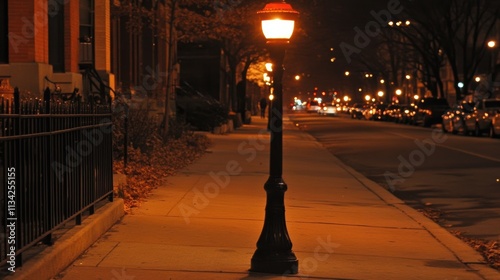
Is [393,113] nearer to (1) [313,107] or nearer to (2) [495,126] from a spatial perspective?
(2) [495,126]

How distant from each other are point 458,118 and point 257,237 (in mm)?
33613

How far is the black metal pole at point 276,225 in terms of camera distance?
8070mm

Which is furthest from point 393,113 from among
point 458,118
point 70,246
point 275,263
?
point 70,246

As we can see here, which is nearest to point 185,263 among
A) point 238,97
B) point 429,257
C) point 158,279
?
point 158,279

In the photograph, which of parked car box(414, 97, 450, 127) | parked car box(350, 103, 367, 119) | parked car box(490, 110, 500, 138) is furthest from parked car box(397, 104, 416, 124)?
parked car box(490, 110, 500, 138)

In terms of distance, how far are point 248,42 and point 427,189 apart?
1200 inches

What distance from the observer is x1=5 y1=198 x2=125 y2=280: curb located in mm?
6690

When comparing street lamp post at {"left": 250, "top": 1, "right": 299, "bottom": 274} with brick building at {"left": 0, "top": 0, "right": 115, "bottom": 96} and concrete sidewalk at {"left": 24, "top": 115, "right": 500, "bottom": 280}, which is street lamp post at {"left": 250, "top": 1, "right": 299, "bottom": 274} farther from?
brick building at {"left": 0, "top": 0, "right": 115, "bottom": 96}

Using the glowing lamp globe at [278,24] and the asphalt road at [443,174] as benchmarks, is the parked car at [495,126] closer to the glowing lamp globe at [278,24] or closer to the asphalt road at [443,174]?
the asphalt road at [443,174]

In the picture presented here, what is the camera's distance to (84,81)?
21.2m

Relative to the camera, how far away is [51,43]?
66.6 feet

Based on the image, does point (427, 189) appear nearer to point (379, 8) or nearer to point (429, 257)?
point (429, 257)

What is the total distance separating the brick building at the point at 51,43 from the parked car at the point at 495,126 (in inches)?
763

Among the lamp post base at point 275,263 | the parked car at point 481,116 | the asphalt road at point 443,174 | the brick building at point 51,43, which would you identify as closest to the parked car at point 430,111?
the parked car at point 481,116
